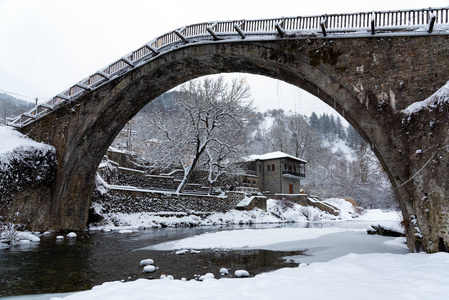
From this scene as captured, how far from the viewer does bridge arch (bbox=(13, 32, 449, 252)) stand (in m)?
8.69

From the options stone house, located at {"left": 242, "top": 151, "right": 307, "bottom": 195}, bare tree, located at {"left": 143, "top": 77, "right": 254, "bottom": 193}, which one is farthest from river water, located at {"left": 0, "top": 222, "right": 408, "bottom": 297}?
stone house, located at {"left": 242, "top": 151, "right": 307, "bottom": 195}

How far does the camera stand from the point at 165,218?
22.3 meters

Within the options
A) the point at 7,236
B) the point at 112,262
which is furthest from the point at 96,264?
the point at 7,236

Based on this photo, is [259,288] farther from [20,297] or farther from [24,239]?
[24,239]

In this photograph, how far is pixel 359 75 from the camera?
9.95 metres

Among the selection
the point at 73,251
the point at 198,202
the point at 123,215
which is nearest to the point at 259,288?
the point at 73,251

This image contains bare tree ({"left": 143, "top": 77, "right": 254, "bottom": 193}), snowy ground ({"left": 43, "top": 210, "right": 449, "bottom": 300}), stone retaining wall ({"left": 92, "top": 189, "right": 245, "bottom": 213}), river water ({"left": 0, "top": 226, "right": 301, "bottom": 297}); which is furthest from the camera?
bare tree ({"left": 143, "top": 77, "right": 254, "bottom": 193})

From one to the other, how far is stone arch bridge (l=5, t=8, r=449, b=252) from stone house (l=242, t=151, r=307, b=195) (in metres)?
29.0

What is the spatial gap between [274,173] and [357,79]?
1399 inches

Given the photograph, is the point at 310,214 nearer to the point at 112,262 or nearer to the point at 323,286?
the point at 112,262

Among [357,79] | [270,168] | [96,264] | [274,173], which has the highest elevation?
[270,168]

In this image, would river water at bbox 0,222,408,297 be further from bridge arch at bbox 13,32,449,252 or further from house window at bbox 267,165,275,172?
house window at bbox 267,165,275,172

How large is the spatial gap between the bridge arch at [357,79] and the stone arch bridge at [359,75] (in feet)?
0.10

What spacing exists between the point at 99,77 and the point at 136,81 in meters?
3.08
